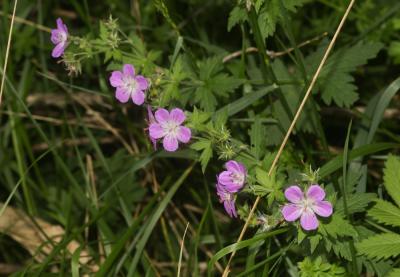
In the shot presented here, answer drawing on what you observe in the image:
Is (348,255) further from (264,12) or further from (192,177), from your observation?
(192,177)

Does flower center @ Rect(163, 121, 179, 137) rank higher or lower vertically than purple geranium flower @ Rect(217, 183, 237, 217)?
higher

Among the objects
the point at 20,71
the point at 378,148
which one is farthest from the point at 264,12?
the point at 20,71

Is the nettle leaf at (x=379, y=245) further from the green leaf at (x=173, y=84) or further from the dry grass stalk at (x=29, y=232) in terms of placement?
the dry grass stalk at (x=29, y=232)

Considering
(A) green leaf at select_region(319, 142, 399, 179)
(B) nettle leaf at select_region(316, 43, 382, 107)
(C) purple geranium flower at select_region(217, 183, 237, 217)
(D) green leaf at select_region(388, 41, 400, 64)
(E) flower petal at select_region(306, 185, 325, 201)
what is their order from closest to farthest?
(E) flower petal at select_region(306, 185, 325, 201) → (C) purple geranium flower at select_region(217, 183, 237, 217) → (A) green leaf at select_region(319, 142, 399, 179) → (B) nettle leaf at select_region(316, 43, 382, 107) → (D) green leaf at select_region(388, 41, 400, 64)

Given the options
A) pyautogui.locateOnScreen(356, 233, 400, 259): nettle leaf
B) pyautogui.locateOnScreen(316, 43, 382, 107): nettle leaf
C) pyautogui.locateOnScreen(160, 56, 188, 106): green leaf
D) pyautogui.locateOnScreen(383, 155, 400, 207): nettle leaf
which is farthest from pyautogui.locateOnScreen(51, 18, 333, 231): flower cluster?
pyautogui.locateOnScreen(316, 43, 382, 107): nettle leaf

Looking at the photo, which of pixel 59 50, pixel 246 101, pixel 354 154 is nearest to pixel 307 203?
pixel 354 154

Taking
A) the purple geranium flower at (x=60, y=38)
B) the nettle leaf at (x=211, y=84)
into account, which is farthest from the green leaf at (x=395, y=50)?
the purple geranium flower at (x=60, y=38)

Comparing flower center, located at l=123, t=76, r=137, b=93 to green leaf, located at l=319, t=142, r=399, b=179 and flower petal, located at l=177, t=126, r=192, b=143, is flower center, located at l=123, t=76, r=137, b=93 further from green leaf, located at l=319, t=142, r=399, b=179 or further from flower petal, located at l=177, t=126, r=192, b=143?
green leaf, located at l=319, t=142, r=399, b=179
